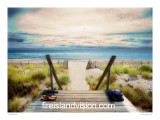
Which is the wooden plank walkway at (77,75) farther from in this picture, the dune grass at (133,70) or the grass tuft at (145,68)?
the grass tuft at (145,68)

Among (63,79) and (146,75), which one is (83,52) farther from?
(146,75)

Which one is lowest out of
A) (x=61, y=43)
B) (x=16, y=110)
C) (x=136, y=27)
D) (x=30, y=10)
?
(x=16, y=110)

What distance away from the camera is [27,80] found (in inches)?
124

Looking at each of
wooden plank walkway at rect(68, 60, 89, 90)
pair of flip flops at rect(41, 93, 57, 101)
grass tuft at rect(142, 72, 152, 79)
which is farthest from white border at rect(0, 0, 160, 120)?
wooden plank walkway at rect(68, 60, 89, 90)

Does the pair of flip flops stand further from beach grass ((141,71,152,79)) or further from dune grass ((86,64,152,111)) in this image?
beach grass ((141,71,152,79))

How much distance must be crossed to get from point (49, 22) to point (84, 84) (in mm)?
875

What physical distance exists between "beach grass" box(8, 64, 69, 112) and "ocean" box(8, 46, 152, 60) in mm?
141

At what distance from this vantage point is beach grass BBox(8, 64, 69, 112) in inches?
122

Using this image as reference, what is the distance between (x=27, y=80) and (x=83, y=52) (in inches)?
30.5

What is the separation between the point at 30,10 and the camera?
9.95 feet

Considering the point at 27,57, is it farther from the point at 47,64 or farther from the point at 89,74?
the point at 89,74
